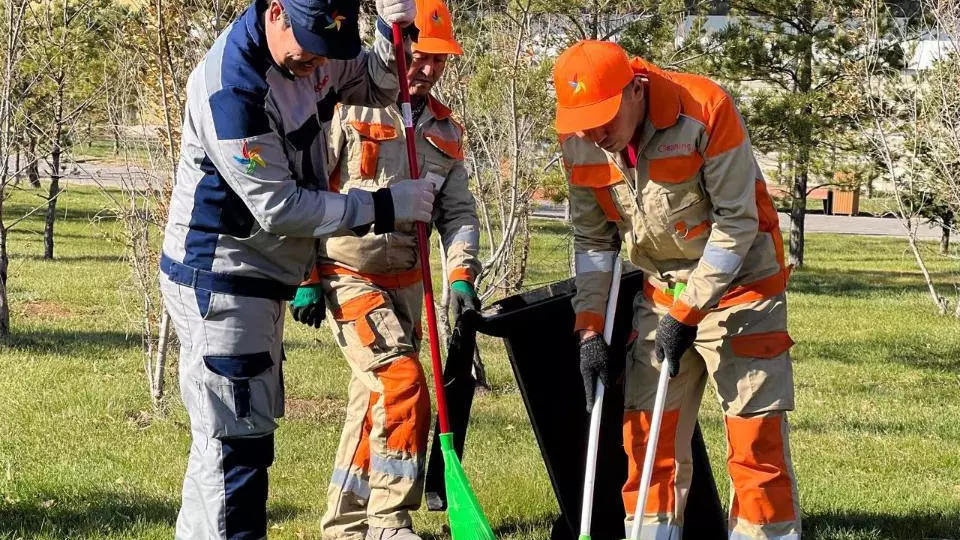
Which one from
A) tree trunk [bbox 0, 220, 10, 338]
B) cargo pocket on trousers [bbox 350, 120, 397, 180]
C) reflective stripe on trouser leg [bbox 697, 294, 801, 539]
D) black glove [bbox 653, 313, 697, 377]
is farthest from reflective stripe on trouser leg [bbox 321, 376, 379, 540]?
tree trunk [bbox 0, 220, 10, 338]

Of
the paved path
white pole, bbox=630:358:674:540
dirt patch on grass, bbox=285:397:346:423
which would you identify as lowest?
the paved path

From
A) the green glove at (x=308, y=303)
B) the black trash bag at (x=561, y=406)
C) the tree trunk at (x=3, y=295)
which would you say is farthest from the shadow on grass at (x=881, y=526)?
the tree trunk at (x=3, y=295)

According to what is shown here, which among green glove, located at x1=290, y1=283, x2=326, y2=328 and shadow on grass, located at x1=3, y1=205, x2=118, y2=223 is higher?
green glove, located at x1=290, y1=283, x2=326, y2=328

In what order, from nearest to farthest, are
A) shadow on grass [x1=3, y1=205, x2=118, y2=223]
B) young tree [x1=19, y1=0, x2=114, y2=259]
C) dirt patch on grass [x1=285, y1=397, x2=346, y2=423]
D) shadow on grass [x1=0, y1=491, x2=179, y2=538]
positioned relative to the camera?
shadow on grass [x1=0, y1=491, x2=179, y2=538] → dirt patch on grass [x1=285, y1=397, x2=346, y2=423] → young tree [x1=19, y1=0, x2=114, y2=259] → shadow on grass [x1=3, y1=205, x2=118, y2=223]

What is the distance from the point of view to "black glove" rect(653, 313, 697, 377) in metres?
4.18

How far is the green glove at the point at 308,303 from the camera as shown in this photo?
5105 mm

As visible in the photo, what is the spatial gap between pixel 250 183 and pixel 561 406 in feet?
6.04

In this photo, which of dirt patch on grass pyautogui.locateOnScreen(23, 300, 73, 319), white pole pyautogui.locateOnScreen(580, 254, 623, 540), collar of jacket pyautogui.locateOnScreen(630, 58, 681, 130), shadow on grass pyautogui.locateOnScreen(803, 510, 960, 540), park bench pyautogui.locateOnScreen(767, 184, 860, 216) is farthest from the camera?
park bench pyautogui.locateOnScreen(767, 184, 860, 216)

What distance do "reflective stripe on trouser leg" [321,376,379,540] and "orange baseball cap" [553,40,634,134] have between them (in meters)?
1.71

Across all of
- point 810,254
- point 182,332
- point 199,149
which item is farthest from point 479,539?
point 810,254

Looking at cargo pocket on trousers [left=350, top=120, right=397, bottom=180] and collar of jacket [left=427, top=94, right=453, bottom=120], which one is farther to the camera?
collar of jacket [left=427, top=94, right=453, bottom=120]

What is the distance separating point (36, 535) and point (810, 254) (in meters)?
21.6

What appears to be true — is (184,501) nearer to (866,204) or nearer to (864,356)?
(864,356)

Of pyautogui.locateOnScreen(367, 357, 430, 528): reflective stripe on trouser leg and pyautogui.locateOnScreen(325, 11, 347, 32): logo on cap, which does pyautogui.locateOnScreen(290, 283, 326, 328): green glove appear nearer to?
pyautogui.locateOnScreen(367, 357, 430, 528): reflective stripe on trouser leg
